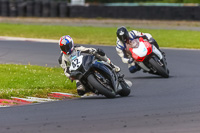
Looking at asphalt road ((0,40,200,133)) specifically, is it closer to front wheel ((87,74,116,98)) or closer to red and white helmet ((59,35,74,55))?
front wheel ((87,74,116,98))

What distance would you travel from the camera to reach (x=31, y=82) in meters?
12.4

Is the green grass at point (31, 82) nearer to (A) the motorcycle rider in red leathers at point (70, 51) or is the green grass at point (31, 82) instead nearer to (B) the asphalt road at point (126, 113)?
(A) the motorcycle rider in red leathers at point (70, 51)

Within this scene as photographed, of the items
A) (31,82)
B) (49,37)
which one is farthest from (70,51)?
(49,37)

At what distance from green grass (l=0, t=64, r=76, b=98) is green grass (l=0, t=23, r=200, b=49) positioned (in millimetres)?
9027

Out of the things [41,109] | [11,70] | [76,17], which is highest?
[41,109]

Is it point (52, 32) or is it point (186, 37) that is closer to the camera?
point (186, 37)

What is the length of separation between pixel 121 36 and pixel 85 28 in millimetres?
18482

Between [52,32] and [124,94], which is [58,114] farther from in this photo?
[52,32]

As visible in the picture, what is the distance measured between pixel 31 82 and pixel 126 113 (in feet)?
14.7

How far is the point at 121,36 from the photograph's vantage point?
13727 mm

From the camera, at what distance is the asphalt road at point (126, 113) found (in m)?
7.37

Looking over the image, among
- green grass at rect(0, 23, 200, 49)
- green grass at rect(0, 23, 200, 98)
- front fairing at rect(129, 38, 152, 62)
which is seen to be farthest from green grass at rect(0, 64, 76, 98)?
green grass at rect(0, 23, 200, 49)

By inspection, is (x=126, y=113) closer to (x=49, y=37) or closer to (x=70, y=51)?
(x=70, y=51)

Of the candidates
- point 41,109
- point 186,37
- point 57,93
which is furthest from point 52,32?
point 41,109
